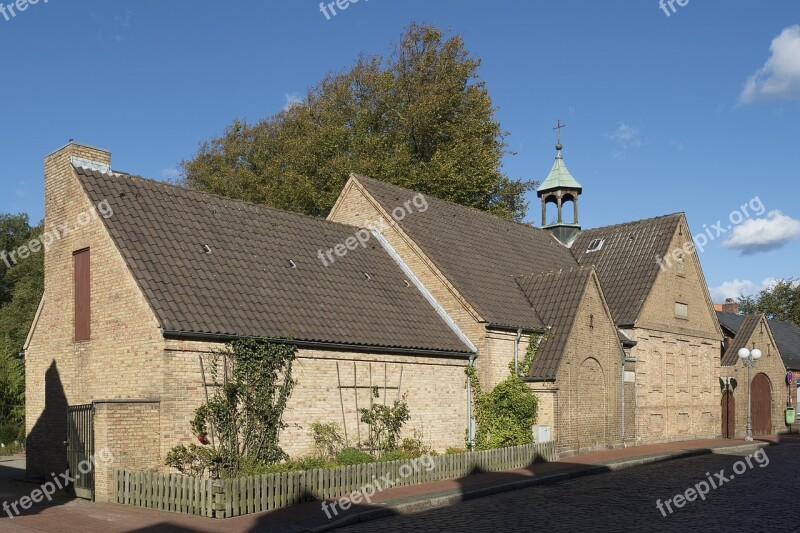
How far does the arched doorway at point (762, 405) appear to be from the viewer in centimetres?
3878

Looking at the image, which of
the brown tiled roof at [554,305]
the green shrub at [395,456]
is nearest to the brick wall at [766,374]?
the brown tiled roof at [554,305]

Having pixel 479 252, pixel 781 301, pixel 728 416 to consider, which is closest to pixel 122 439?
pixel 479 252

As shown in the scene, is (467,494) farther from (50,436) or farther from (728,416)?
(728,416)

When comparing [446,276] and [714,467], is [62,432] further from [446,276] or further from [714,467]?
[714,467]

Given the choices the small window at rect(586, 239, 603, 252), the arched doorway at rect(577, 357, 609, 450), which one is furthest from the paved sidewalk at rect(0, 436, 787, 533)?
the small window at rect(586, 239, 603, 252)

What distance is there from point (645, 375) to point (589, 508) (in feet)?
53.2

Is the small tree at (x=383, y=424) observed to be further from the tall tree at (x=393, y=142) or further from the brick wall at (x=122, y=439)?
the tall tree at (x=393, y=142)

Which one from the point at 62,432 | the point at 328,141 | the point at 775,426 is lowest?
the point at 775,426

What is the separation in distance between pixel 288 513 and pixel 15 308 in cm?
4002

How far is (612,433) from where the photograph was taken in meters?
27.9

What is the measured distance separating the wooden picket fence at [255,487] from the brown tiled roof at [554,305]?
743 centimetres

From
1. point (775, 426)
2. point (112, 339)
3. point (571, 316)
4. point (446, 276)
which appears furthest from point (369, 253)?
point (775, 426)

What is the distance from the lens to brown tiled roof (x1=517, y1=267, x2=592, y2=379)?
25.5 metres

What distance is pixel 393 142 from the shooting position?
43156mm
